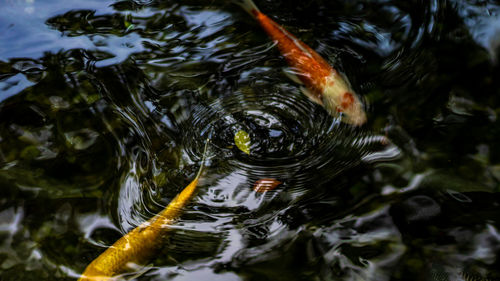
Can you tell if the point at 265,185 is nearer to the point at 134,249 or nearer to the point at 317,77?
the point at 134,249

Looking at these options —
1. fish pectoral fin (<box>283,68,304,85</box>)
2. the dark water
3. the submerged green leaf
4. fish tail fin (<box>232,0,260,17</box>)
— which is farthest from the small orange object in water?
fish tail fin (<box>232,0,260,17</box>)

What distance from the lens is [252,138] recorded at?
2857 mm

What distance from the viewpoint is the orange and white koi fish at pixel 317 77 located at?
2.98 meters

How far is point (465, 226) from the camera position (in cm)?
233

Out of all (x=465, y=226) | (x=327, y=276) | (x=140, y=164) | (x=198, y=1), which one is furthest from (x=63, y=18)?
(x=465, y=226)

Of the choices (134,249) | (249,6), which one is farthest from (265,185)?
(249,6)

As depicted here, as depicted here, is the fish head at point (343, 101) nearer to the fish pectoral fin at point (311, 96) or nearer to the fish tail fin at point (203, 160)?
the fish pectoral fin at point (311, 96)

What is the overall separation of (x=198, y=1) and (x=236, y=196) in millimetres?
2081

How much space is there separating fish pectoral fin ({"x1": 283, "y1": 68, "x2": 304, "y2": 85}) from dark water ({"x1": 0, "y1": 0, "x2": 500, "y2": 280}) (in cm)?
7

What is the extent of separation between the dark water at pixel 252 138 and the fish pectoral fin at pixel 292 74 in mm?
70

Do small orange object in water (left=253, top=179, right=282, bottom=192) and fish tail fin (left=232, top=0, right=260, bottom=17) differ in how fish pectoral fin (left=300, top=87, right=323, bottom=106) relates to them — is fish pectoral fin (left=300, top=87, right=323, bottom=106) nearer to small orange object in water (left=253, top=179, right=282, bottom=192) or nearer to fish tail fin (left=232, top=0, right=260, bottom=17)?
small orange object in water (left=253, top=179, right=282, bottom=192)

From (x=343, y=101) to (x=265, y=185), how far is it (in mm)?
882

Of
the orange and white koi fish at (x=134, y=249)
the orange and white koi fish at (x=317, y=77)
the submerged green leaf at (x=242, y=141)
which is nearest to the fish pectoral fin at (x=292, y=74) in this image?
the orange and white koi fish at (x=317, y=77)

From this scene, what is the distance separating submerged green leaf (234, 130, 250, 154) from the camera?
111 inches
